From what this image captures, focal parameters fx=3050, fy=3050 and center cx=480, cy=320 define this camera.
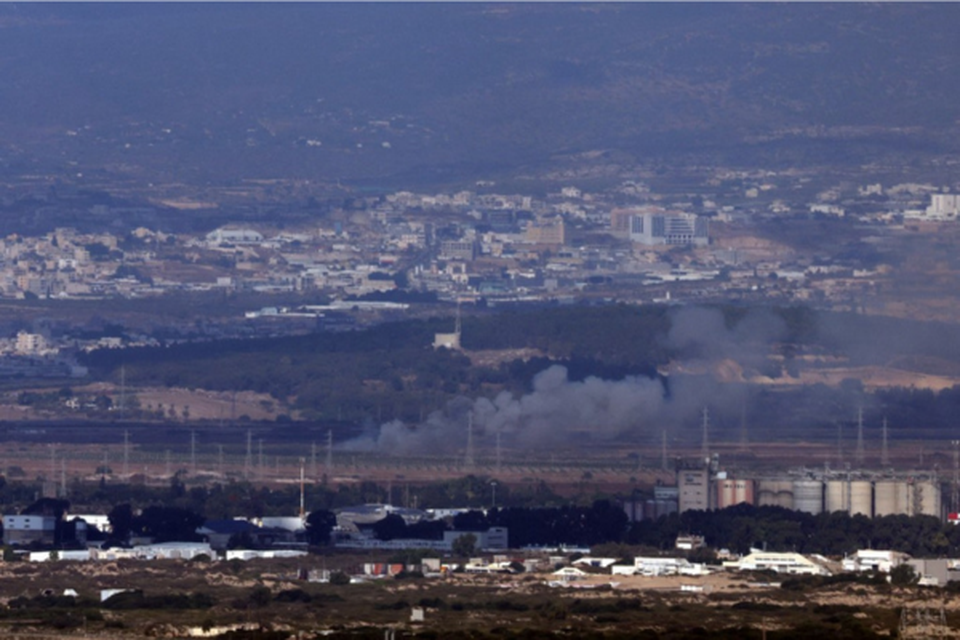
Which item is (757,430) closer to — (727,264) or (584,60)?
(727,264)

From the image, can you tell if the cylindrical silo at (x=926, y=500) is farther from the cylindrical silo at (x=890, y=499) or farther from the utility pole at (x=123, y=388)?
the utility pole at (x=123, y=388)

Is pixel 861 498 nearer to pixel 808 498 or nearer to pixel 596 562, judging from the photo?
pixel 808 498

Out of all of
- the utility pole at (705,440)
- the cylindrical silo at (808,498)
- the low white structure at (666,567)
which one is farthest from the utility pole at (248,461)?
the low white structure at (666,567)

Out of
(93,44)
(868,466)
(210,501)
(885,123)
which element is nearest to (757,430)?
(868,466)

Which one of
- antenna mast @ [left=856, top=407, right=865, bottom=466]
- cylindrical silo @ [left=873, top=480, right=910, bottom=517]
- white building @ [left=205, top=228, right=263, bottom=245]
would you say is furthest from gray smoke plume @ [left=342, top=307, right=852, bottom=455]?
white building @ [left=205, top=228, right=263, bottom=245]

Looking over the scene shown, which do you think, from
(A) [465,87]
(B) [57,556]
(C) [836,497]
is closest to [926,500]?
(C) [836,497]

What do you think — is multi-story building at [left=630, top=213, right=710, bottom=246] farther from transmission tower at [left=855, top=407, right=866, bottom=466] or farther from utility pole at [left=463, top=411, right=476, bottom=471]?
utility pole at [left=463, top=411, right=476, bottom=471]
